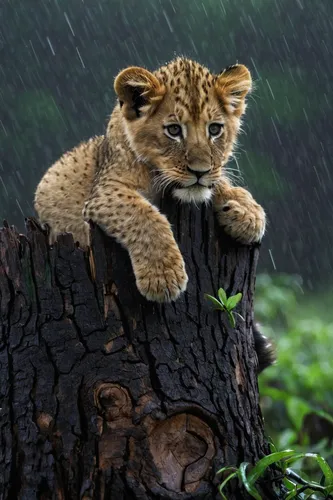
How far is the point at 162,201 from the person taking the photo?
4.32 m

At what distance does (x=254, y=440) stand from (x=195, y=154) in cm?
124

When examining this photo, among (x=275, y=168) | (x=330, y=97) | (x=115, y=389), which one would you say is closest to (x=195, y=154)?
(x=115, y=389)

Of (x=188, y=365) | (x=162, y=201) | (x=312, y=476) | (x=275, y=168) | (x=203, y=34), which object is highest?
(x=203, y=34)

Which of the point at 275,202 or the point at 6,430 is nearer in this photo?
the point at 6,430

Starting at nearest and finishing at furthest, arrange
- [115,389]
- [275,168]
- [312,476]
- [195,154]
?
[115,389], [195,154], [312,476], [275,168]

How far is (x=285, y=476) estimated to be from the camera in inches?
153

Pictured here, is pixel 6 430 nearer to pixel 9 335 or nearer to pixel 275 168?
pixel 9 335

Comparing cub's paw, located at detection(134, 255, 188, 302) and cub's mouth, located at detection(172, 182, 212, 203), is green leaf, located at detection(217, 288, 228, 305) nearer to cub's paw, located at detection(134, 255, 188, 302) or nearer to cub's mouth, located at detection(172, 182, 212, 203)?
cub's paw, located at detection(134, 255, 188, 302)

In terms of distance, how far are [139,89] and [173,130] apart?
0.86 feet

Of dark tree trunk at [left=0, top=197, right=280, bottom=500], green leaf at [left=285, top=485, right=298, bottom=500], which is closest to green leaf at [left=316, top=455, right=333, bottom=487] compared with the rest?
green leaf at [left=285, top=485, right=298, bottom=500]

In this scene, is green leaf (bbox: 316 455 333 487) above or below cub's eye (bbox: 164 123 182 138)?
below

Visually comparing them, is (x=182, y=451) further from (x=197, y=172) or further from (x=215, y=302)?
(x=197, y=172)

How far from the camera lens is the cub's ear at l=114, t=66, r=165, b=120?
4.39m

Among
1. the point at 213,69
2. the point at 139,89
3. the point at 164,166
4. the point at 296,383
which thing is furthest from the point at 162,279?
the point at 213,69
